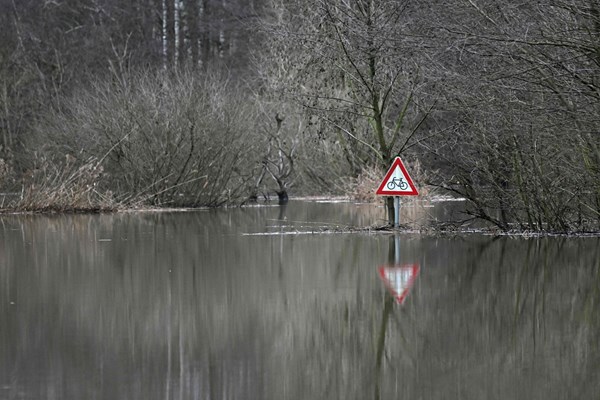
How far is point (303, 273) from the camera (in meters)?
15.8

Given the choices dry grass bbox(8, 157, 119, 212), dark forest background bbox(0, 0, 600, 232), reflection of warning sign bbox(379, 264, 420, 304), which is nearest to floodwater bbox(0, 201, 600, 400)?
reflection of warning sign bbox(379, 264, 420, 304)

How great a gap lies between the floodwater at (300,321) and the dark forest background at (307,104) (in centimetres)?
243

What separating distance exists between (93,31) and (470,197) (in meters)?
42.5

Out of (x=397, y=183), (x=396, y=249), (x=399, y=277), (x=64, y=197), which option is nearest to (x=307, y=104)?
(x=397, y=183)

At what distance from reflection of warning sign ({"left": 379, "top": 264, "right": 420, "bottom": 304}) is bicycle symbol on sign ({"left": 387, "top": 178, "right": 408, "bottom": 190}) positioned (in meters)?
7.44

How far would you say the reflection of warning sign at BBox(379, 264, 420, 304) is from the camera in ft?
43.5

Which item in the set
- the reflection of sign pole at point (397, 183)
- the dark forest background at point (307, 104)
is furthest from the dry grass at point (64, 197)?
the reflection of sign pole at point (397, 183)

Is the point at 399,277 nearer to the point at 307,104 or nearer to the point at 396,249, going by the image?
the point at 396,249

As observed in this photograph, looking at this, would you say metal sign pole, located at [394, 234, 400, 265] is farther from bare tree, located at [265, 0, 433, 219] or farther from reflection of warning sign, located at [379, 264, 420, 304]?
bare tree, located at [265, 0, 433, 219]

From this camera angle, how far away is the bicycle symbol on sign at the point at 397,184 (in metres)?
24.2

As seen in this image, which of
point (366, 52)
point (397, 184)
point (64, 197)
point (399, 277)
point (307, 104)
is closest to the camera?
point (399, 277)

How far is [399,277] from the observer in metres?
15.0

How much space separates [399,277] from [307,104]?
1706 cm

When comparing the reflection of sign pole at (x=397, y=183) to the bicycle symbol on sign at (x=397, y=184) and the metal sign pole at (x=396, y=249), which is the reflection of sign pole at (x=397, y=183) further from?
the metal sign pole at (x=396, y=249)
